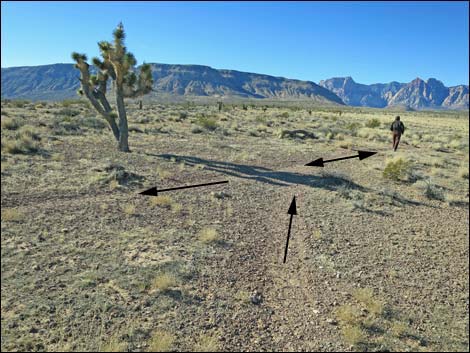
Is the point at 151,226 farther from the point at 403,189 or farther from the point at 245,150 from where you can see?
the point at 245,150

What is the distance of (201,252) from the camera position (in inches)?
281

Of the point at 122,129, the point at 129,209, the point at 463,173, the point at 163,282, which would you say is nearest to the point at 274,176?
the point at 129,209

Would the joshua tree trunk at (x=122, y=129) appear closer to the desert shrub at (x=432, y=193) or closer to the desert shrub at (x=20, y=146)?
the desert shrub at (x=20, y=146)

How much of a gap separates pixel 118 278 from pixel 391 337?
4.25m

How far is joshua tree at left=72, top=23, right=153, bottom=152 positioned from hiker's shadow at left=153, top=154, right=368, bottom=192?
3489 millimetres

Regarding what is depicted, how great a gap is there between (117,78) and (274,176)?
29.6ft

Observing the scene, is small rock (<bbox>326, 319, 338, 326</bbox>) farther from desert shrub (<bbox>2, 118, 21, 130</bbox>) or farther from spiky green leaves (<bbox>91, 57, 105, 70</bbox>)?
desert shrub (<bbox>2, 118, 21, 130</bbox>)

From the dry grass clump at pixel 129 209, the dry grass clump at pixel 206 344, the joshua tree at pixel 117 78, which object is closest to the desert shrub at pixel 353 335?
the dry grass clump at pixel 206 344

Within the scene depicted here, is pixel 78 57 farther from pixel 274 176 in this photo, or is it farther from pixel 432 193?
pixel 432 193

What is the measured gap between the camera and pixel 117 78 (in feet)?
55.2

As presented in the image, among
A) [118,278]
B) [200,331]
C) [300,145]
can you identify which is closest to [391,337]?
[200,331]

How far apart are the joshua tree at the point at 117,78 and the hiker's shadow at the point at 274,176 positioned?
3489 mm

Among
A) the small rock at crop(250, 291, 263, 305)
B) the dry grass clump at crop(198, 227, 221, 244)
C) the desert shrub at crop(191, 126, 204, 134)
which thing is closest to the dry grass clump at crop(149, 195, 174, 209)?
the dry grass clump at crop(198, 227, 221, 244)

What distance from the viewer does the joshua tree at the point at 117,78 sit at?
16.0 metres
